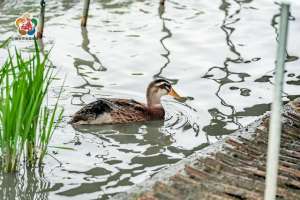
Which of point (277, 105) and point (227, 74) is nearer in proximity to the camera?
point (277, 105)

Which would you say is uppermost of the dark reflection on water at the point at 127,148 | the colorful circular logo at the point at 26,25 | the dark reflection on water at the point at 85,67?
the colorful circular logo at the point at 26,25

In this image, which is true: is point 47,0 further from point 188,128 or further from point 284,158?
point 284,158

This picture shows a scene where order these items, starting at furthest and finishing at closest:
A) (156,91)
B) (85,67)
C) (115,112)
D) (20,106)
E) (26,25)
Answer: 1. (26,25)
2. (85,67)
3. (156,91)
4. (115,112)
5. (20,106)

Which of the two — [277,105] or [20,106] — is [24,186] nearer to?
[20,106]

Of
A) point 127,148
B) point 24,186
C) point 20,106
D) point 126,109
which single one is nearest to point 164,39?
point 126,109

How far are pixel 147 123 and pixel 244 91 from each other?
128cm

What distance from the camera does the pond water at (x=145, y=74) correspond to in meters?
6.48

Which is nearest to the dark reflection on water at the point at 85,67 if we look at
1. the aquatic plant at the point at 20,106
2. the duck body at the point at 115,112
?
the duck body at the point at 115,112

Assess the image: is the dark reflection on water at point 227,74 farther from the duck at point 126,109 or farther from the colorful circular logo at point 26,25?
the colorful circular logo at point 26,25

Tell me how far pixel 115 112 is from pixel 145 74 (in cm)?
140

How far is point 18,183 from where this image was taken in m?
6.09

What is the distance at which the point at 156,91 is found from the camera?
26.8 feet

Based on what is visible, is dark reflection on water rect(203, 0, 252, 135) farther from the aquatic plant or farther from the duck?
the aquatic plant

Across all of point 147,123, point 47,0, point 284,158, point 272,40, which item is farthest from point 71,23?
point 284,158
